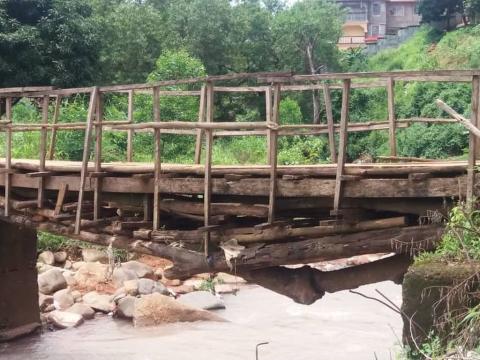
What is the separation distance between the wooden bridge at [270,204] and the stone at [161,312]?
5016 millimetres

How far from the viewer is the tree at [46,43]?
1870cm

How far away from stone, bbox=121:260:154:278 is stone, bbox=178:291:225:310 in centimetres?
130

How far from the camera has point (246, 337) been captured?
11.7 metres

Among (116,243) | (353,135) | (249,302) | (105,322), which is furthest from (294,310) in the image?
(353,135)

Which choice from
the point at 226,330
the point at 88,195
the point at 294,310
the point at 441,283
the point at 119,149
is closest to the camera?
the point at 441,283

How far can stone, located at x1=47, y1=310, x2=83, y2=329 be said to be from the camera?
1203 cm

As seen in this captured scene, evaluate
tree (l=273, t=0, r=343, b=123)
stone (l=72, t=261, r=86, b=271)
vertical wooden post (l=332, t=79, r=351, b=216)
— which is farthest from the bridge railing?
tree (l=273, t=0, r=343, b=123)

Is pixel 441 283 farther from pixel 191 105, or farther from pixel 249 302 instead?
pixel 191 105

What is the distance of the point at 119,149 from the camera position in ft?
56.8

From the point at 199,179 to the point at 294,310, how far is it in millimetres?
7843

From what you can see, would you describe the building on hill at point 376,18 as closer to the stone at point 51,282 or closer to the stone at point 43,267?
the stone at point 43,267

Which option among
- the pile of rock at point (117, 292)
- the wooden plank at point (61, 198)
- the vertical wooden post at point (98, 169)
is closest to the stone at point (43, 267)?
the pile of rock at point (117, 292)

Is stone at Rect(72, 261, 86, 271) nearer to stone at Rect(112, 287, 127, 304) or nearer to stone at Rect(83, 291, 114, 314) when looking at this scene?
stone at Rect(83, 291, 114, 314)

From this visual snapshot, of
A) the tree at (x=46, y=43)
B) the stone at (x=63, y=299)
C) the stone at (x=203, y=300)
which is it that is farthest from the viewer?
the tree at (x=46, y=43)
